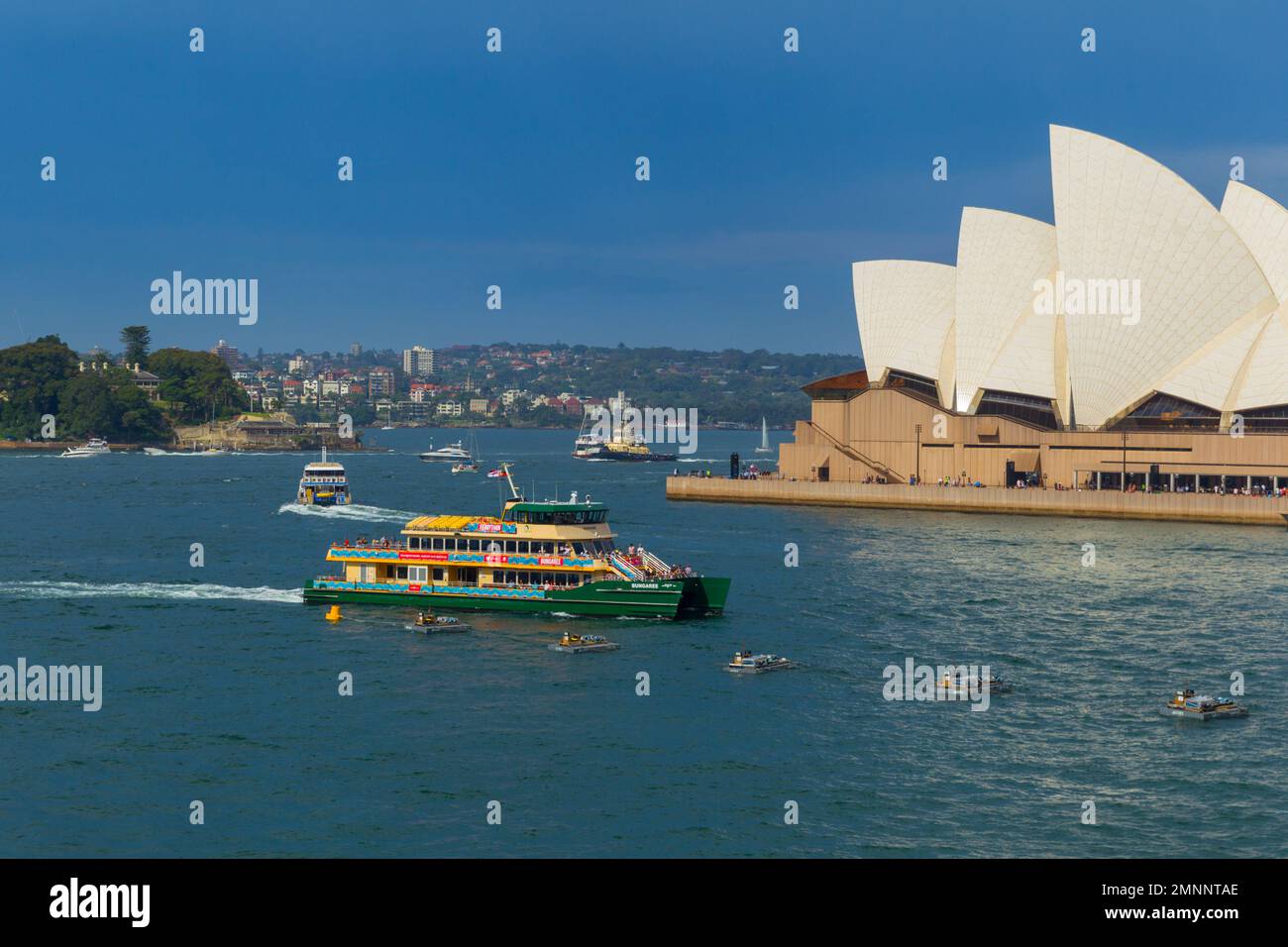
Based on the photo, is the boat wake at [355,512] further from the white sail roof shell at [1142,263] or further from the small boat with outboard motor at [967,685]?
the small boat with outboard motor at [967,685]

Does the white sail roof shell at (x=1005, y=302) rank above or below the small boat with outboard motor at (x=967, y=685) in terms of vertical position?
above

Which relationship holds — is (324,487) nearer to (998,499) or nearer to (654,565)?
(998,499)

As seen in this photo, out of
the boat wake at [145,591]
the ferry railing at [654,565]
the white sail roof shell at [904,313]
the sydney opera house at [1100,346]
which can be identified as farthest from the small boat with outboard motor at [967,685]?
the white sail roof shell at [904,313]

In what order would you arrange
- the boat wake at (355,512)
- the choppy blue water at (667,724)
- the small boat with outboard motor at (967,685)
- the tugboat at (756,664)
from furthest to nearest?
the boat wake at (355,512)
the tugboat at (756,664)
the small boat with outboard motor at (967,685)
the choppy blue water at (667,724)

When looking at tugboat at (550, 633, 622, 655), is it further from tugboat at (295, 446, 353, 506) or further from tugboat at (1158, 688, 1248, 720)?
tugboat at (295, 446, 353, 506)

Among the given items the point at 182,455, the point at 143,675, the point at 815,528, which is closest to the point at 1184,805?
the point at 143,675

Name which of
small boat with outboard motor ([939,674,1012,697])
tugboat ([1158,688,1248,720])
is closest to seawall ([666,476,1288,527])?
small boat with outboard motor ([939,674,1012,697])

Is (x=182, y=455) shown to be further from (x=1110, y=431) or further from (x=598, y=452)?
(x=1110, y=431)
